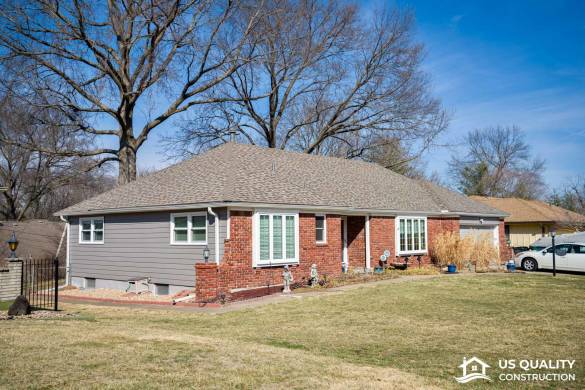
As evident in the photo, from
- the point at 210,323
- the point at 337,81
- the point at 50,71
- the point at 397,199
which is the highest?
the point at 337,81

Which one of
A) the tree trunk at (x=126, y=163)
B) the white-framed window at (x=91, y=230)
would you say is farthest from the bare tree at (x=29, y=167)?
the white-framed window at (x=91, y=230)

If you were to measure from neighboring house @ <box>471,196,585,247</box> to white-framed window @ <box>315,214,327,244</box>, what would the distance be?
2310 cm

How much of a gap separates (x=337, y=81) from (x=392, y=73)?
373cm

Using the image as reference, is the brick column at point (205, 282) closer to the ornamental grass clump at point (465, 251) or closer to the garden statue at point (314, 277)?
the garden statue at point (314, 277)

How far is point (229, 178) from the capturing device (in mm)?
18359

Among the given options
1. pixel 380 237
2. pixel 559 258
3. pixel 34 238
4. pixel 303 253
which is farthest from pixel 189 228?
pixel 34 238

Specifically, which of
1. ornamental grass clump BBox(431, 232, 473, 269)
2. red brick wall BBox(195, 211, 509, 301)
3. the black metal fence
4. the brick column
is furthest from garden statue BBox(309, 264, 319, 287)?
ornamental grass clump BBox(431, 232, 473, 269)

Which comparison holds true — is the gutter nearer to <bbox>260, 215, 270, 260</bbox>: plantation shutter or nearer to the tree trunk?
<bbox>260, 215, 270, 260</bbox>: plantation shutter

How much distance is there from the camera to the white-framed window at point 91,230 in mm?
21000

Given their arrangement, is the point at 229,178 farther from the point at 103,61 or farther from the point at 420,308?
the point at 103,61

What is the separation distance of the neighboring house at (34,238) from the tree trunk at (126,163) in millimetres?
5750

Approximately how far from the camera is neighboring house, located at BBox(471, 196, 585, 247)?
37.4m

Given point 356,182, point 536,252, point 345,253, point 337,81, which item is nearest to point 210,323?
point 345,253

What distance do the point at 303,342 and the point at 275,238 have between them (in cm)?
838
